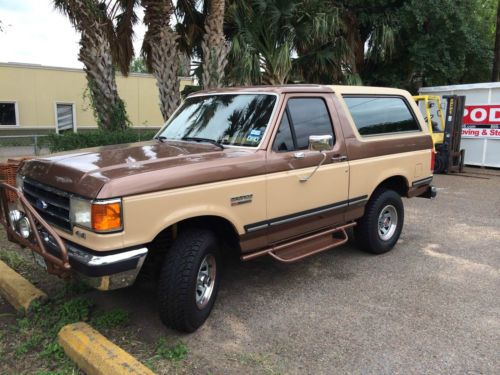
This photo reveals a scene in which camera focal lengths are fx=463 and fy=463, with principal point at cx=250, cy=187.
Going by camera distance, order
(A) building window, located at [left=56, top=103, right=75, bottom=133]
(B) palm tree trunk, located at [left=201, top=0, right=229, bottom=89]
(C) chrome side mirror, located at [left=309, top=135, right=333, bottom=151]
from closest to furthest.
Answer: (C) chrome side mirror, located at [left=309, top=135, right=333, bottom=151], (B) palm tree trunk, located at [left=201, top=0, right=229, bottom=89], (A) building window, located at [left=56, top=103, right=75, bottom=133]

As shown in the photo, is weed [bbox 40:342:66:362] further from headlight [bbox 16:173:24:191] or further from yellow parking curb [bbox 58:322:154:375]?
headlight [bbox 16:173:24:191]

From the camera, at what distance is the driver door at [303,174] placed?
4.25m

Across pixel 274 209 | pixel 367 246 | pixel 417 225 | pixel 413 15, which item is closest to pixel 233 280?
pixel 274 209

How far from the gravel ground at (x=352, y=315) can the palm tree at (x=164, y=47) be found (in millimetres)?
5906

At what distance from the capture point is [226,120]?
4.57 metres

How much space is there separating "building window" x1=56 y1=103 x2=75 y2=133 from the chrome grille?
69.4ft

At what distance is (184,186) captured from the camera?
11.5 feet

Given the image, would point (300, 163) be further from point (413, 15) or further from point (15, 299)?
point (413, 15)

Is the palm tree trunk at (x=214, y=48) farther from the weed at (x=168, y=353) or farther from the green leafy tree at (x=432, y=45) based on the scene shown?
the weed at (x=168, y=353)

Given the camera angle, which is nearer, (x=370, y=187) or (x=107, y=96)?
(x=370, y=187)

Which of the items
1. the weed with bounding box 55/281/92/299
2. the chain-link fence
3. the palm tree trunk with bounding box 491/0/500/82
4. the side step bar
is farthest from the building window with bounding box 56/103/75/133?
the side step bar

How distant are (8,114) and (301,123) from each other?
21.3 meters

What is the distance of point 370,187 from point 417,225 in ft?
7.82

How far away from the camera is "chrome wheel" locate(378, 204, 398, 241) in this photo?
5.81m
